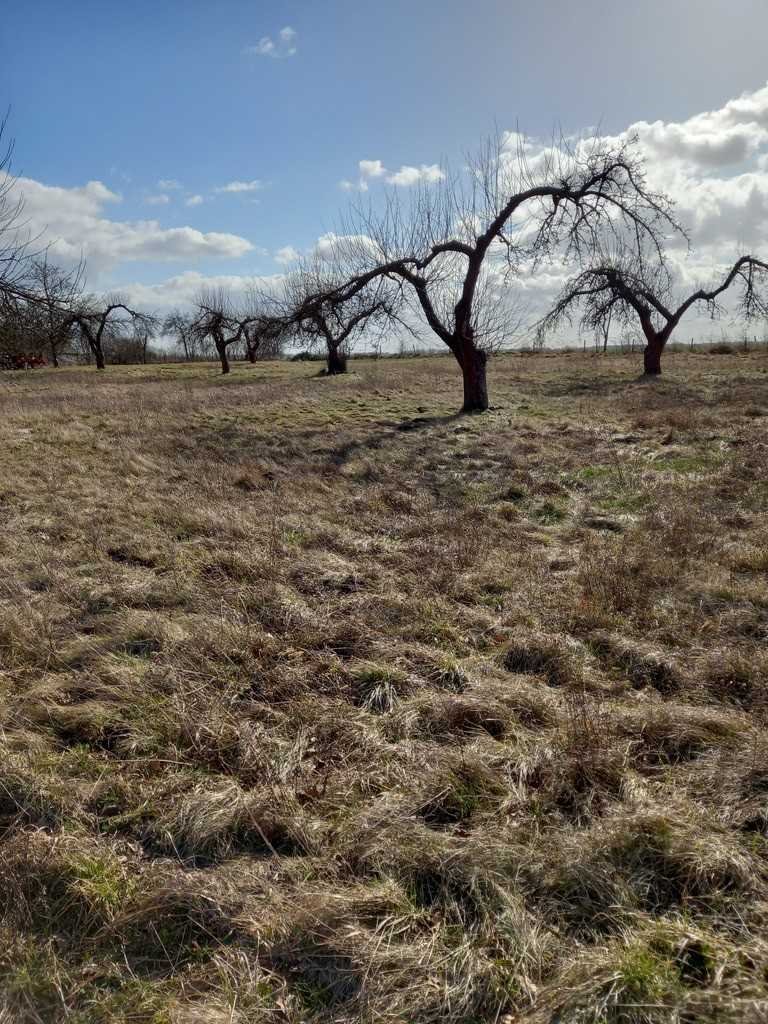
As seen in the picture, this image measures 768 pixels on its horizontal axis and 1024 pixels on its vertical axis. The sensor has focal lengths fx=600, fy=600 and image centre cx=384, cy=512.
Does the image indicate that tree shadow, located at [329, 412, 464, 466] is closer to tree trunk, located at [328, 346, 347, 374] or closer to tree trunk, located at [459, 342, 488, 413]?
tree trunk, located at [459, 342, 488, 413]

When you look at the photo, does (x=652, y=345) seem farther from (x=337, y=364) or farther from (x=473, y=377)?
(x=337, y=364)

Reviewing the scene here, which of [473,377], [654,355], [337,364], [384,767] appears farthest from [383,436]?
[337,364]

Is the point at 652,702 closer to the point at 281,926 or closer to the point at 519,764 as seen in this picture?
the point at 519,764

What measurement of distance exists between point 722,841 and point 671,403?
14974 mm

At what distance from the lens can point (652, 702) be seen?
10.0 ft

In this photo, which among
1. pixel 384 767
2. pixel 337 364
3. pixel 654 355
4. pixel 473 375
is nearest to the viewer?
pixel 384 767

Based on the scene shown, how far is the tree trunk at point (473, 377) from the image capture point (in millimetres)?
14375

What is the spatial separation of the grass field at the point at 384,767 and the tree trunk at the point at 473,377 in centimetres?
843

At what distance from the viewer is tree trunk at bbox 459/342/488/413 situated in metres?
14.4

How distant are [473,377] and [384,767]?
12812 millimetres

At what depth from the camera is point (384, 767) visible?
2658 millimetres

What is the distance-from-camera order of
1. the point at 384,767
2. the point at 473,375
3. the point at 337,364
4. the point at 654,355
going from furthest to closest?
the point at 337,364, the point at 654,355, the point at 473,375, the point at 384,767

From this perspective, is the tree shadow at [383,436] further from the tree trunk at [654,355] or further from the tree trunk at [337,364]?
the tree trunk at [337,364]

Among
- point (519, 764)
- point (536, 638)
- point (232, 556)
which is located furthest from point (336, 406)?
point (519, 764)
